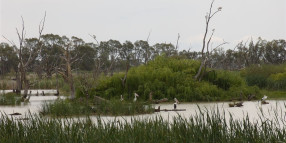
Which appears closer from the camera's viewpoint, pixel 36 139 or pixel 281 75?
pixel 36 139

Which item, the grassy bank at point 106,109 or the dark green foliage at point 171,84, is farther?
the dark green foliage at point 171,84

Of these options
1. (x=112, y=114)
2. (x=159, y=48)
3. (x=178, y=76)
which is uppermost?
(x=159, y=48)

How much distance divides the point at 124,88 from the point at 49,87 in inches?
454

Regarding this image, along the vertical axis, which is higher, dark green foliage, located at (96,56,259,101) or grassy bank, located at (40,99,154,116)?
dark green foliage, located at (96,56,259,101)

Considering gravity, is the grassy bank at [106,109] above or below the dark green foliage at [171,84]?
below

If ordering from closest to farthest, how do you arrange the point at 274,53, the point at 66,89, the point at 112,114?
the point at 112,114, the point at 66,89, the point at 274,53

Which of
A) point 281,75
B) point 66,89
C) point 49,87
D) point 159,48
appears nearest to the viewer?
point 281,75

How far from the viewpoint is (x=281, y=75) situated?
63.2 ft

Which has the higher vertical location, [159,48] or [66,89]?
[159,48]

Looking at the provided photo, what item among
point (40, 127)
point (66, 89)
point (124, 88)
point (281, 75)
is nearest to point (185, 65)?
point (124, 88)

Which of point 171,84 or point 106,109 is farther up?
point 171,84

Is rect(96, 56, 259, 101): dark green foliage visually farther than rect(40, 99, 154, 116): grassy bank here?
Yes

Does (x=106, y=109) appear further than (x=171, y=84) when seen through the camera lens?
No

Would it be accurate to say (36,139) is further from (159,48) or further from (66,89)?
(159,48)
